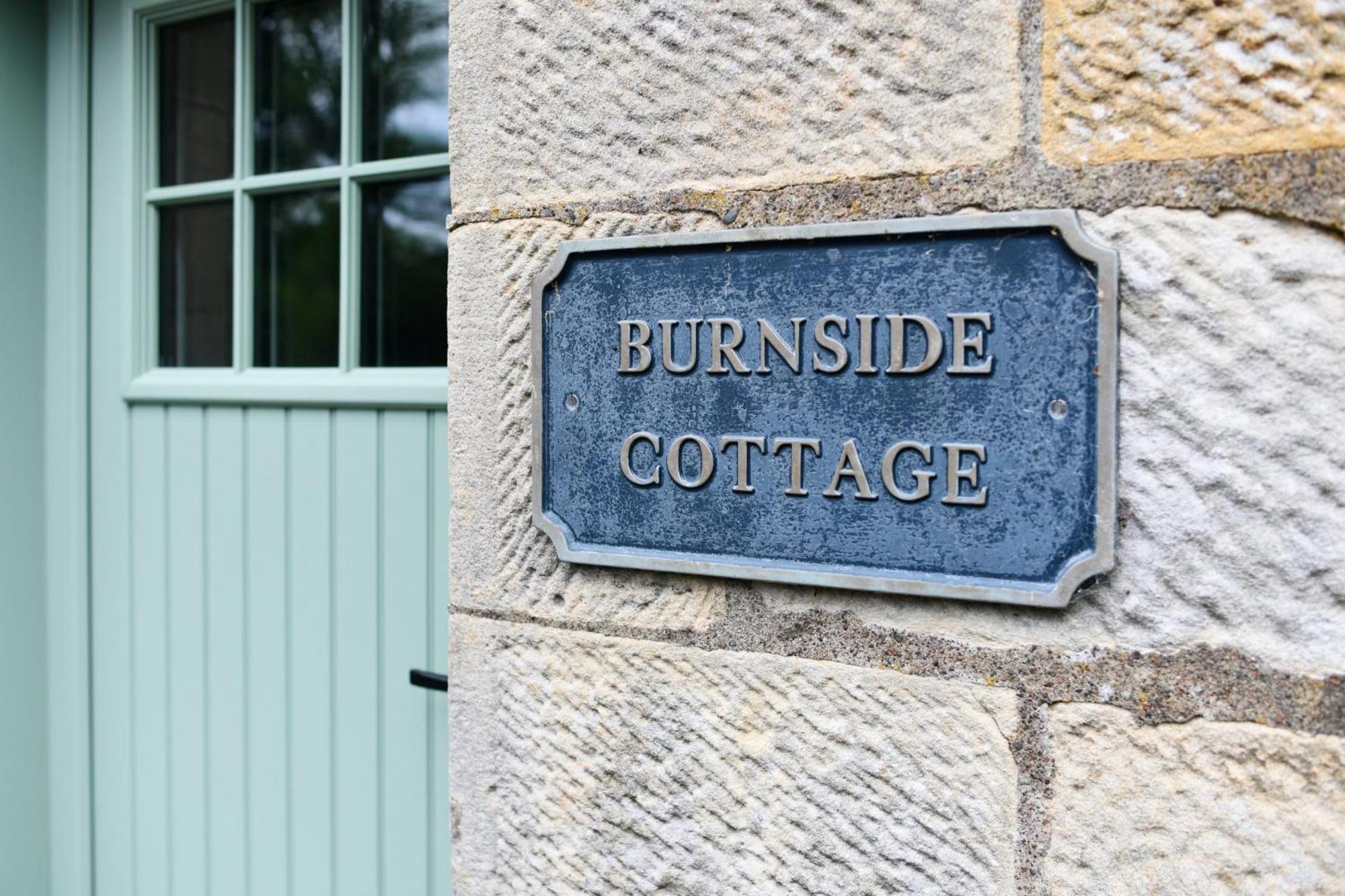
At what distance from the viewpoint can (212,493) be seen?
186 cm

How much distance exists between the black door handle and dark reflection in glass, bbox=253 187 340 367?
1.80 ft

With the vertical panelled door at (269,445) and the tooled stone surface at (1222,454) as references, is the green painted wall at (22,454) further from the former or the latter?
the tooled stone surface at (1222,454)

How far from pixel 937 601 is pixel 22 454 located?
5.96 feet

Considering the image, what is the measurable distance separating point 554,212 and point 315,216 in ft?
2.63

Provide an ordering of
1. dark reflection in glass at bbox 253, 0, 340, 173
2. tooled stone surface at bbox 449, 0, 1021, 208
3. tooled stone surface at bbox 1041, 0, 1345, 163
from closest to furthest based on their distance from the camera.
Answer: tooled stone surface at bbox 1041, 0, 1345, 163 < tooled stone surface at bbox 449, 0, 1021, 208 < dark reflection in glass at bbox 253, 0, 340, 173

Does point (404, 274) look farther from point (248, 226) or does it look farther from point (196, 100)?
point (196, 100)

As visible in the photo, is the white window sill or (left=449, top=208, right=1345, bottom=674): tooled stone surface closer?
(left=449, top=208, right=1345, bottom=674): tooled stone surface

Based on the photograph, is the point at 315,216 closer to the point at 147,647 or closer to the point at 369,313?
the point at 369,313

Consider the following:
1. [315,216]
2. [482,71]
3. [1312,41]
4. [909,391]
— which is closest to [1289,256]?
[1312,41]

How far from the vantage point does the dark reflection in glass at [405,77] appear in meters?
1.66

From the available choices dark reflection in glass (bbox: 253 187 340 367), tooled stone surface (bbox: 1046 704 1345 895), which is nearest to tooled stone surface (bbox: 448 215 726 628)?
tooled stone surface (bbox: 1046 704 1345 895)

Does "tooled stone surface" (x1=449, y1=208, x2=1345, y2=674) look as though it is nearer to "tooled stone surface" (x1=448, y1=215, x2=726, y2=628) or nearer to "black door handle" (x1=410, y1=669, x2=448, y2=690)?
"tooled stone surface" (x1=448, y1=215, x2=726, y2=628)

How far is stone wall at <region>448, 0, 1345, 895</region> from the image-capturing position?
0.84 m

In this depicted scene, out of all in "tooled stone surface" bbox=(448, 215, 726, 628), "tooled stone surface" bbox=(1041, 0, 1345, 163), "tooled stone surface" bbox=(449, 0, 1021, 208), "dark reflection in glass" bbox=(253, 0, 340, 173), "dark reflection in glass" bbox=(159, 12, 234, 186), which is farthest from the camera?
"dark reflection in glass" bbox=(159, 12, 234, 186)
